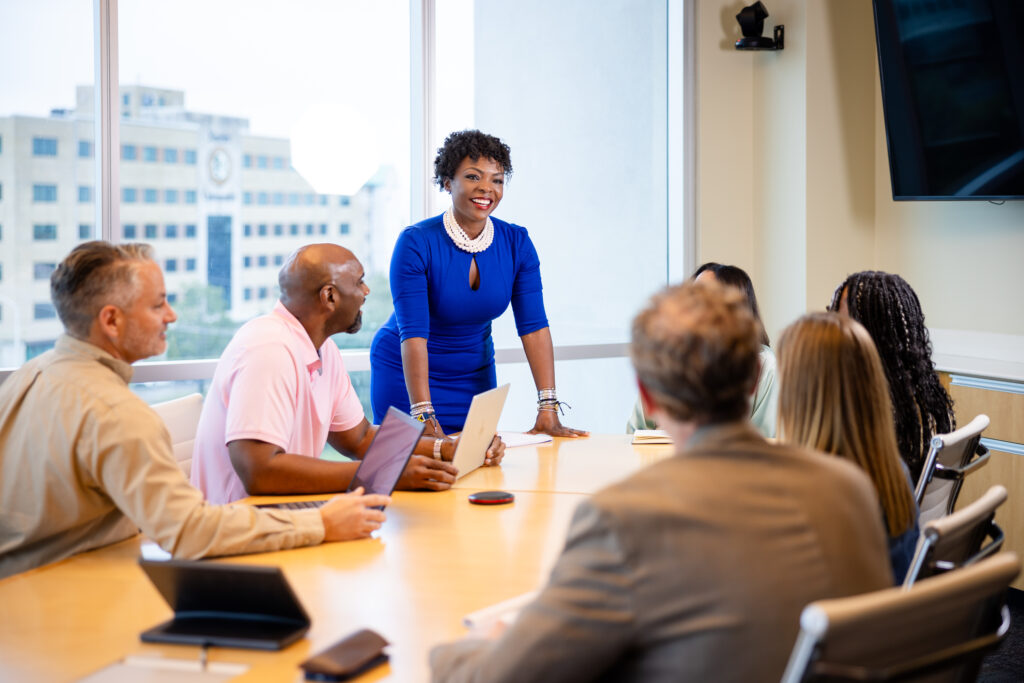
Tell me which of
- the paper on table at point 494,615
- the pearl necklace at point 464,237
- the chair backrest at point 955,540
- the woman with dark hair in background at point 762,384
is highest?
the pearl necklace at point 464,237

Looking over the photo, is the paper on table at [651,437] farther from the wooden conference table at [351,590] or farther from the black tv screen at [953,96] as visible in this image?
the black tv screen at [953,96]

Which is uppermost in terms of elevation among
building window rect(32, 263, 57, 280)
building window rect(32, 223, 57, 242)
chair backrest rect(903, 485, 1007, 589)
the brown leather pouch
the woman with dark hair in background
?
building window rect(32, 223, 57, 242)

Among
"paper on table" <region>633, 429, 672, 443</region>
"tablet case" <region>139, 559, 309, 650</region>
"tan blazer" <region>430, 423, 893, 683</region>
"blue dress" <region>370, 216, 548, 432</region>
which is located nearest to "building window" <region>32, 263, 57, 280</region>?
"blue dress" <region>370, 216, 548, 432</region>

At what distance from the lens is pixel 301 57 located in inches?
177

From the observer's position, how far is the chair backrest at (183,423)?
277 centimetres

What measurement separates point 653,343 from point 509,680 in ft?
1.44

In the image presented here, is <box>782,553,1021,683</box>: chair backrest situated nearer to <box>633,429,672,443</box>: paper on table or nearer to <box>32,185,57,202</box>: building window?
<box>633,429,672,443</box>: paper on table

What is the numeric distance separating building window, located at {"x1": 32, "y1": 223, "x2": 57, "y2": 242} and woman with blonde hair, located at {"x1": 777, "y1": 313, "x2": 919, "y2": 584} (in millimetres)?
3304

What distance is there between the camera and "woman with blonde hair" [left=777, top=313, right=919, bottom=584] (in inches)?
65.9

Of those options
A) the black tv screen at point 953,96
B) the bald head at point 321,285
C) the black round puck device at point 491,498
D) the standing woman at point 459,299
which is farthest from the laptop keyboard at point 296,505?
the black tv screen at point 953,96

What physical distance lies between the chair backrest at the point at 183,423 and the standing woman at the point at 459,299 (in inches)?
28.9

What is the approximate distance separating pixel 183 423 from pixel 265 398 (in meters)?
0.60

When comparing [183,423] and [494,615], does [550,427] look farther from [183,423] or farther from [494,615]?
[494,615]

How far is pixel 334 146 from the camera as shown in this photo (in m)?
4.61
